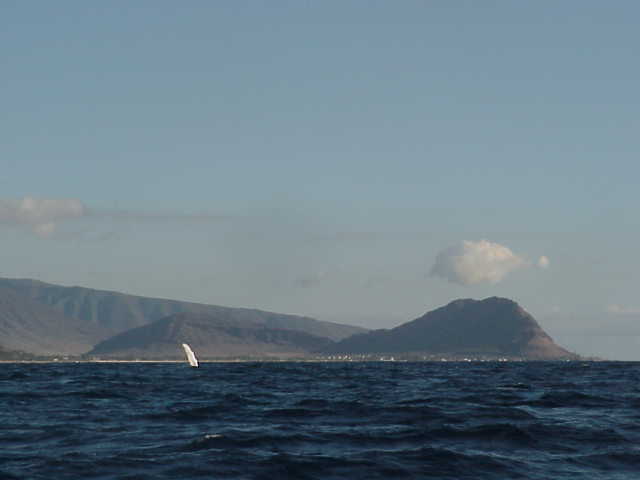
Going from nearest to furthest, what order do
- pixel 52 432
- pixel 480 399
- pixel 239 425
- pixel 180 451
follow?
pixel 180 451, pixel 52 432, pixel 239 425, pixel 480 399

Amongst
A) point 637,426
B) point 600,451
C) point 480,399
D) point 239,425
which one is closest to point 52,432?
point 239,425

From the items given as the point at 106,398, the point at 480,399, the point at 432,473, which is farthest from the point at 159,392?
the point at 432,473

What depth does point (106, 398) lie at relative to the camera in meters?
69.7

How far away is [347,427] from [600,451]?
12.5 m

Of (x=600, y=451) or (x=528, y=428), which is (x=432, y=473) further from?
(x=528, y=428)

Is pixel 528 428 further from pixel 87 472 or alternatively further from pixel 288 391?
pixel 288 391

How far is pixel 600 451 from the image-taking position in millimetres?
39188

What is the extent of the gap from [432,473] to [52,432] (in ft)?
63.6

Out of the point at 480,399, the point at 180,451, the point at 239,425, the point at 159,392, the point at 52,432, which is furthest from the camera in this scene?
the point at 159,392

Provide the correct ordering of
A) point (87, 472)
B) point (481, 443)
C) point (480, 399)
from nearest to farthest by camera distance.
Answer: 1. point (87, 472)
2. point (481, 443)
3. point (480, 399)

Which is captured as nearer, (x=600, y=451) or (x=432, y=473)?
(x=432, y=473)

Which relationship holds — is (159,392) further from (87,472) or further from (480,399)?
(87,472)

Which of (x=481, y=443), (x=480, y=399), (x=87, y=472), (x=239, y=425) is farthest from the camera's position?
(x=480, y=399)

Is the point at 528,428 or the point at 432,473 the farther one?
the point at 528,428
